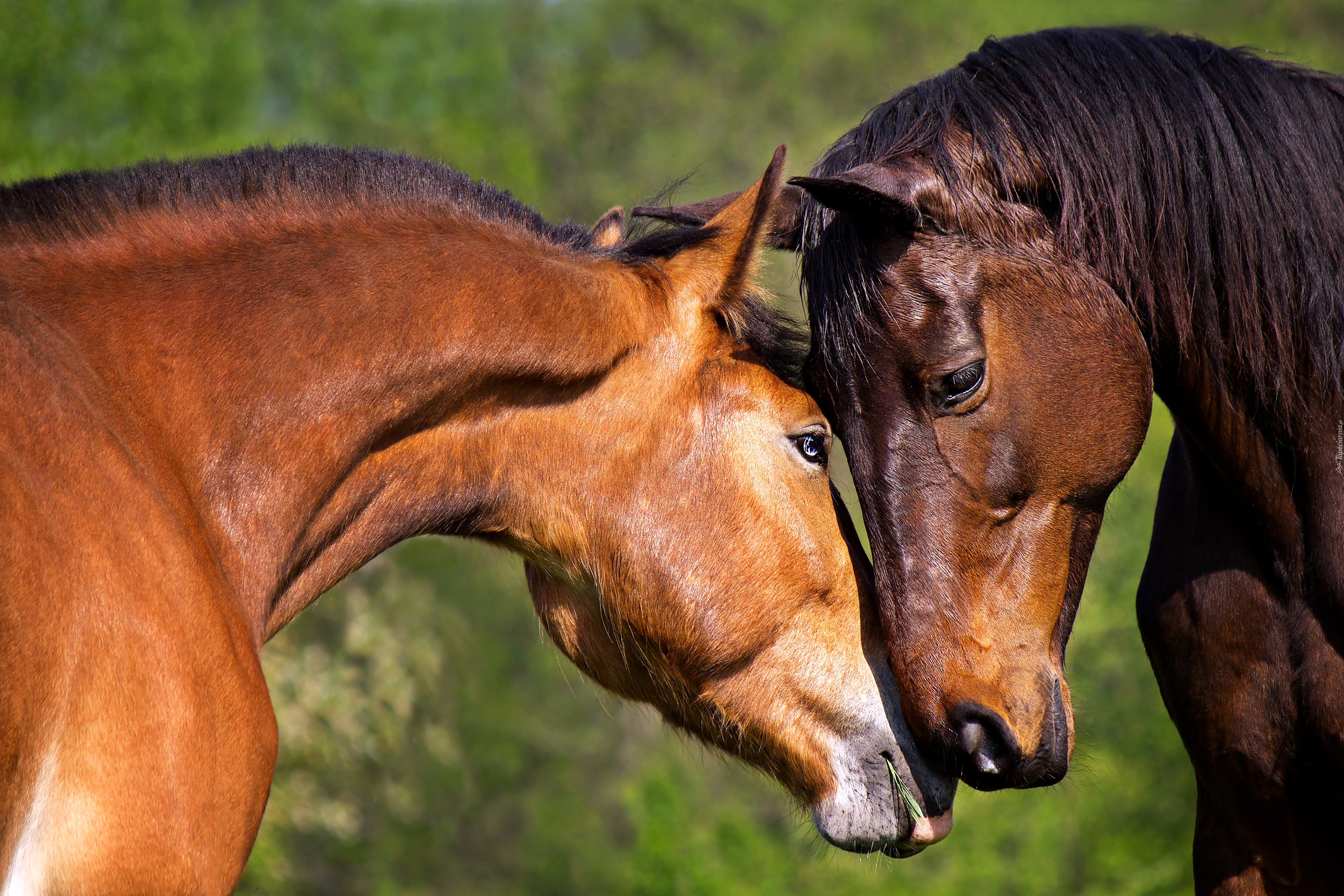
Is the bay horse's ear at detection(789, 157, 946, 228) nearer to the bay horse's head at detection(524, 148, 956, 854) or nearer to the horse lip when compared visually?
the bay horse's head at detection(524, 148, 956, 854)

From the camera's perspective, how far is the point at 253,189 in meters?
2.79

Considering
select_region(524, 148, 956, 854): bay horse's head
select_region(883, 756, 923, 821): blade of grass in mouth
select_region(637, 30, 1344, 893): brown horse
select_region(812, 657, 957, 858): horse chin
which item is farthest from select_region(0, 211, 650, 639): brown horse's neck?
select_region(883, 756, 923, 821): blade of grass in mouth

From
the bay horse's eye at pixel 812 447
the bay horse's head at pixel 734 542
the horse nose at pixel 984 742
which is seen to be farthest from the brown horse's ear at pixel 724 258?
the horse nose at pixel 984 742

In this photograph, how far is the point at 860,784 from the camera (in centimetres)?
315

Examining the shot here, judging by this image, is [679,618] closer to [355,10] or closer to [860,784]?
[860,784]

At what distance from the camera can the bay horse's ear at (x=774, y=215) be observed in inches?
131

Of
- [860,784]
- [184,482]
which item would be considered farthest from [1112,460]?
[184,482]

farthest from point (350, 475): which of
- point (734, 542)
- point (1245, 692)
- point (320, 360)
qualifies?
point (1245, 692)

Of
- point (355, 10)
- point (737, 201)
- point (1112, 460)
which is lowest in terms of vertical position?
point (355, 10)

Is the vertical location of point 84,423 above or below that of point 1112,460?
above

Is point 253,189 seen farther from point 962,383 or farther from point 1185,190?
point 1185,190

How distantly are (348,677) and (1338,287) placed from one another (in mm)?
13031

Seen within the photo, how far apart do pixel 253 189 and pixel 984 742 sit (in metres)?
2.26

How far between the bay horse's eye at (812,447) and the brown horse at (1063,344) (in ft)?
0.58
